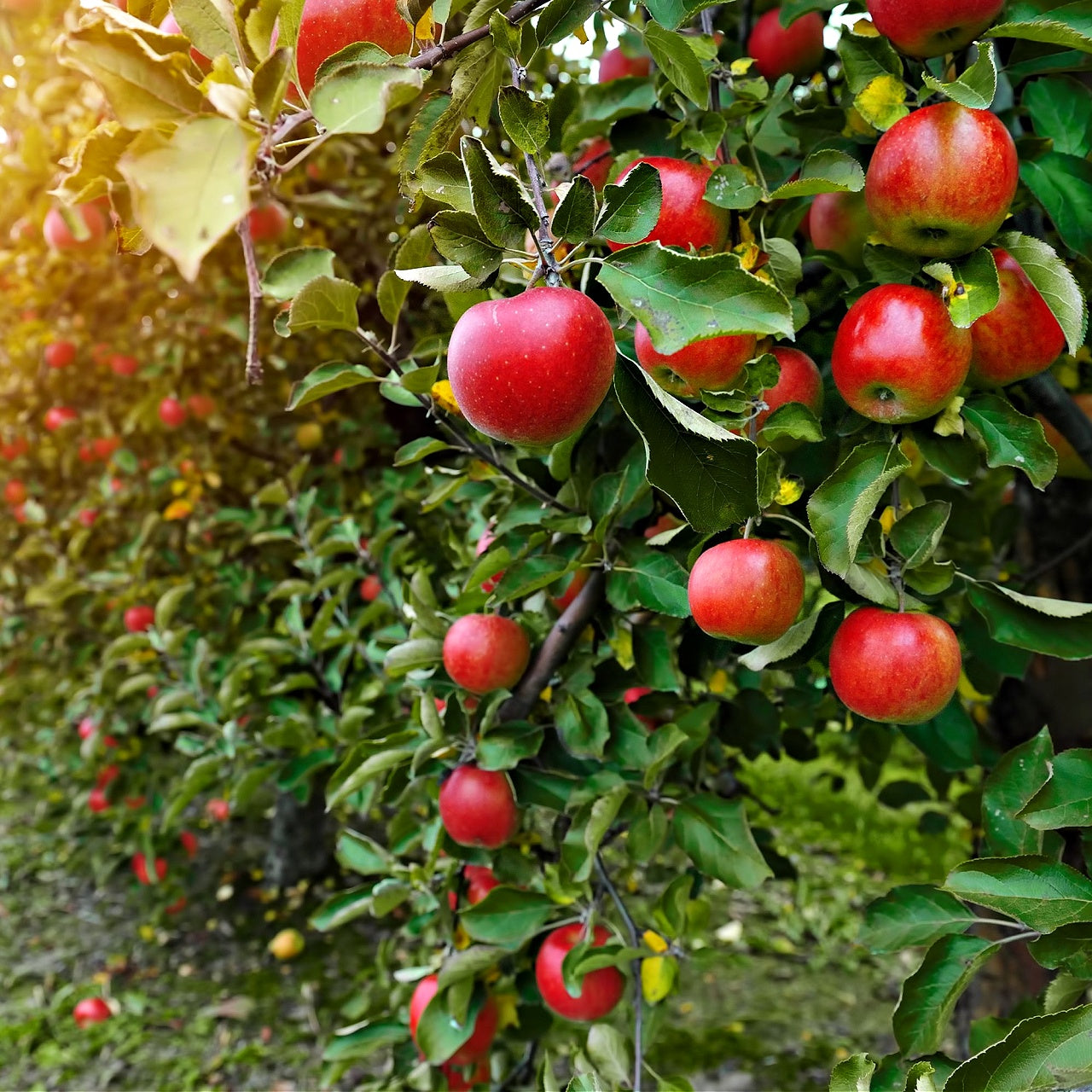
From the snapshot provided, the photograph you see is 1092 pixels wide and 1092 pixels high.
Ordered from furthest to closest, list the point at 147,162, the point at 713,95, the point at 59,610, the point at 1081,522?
the point at 59,610, the point at 1081,522, the point at 713,95, the point at 147,162

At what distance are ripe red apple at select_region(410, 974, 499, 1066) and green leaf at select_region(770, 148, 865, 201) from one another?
3.62 feet

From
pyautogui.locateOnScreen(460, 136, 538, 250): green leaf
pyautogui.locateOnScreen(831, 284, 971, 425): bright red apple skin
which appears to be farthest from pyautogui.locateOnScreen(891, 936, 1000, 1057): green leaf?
pyautogui.locateOnScreen(460, 136, 538, 250): green leaf

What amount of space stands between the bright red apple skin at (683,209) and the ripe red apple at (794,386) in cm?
13

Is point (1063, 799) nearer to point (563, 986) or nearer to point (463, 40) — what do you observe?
point (563, 986)

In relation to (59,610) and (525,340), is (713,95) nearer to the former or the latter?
(525,340)

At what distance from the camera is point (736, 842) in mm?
1040

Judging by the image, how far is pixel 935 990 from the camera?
0.85 m

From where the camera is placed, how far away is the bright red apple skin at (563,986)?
3.81 feet

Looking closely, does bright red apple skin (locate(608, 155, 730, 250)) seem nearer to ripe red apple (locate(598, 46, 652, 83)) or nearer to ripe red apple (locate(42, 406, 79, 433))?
ripe red apple (locate(598, 46, 652, 83))

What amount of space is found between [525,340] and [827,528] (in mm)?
304

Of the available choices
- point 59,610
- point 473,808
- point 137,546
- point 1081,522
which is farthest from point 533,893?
point 59,610

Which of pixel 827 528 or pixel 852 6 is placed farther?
pixel 852 6

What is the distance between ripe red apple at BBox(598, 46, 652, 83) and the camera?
1.25 meters

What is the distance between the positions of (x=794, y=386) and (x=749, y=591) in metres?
0.20
